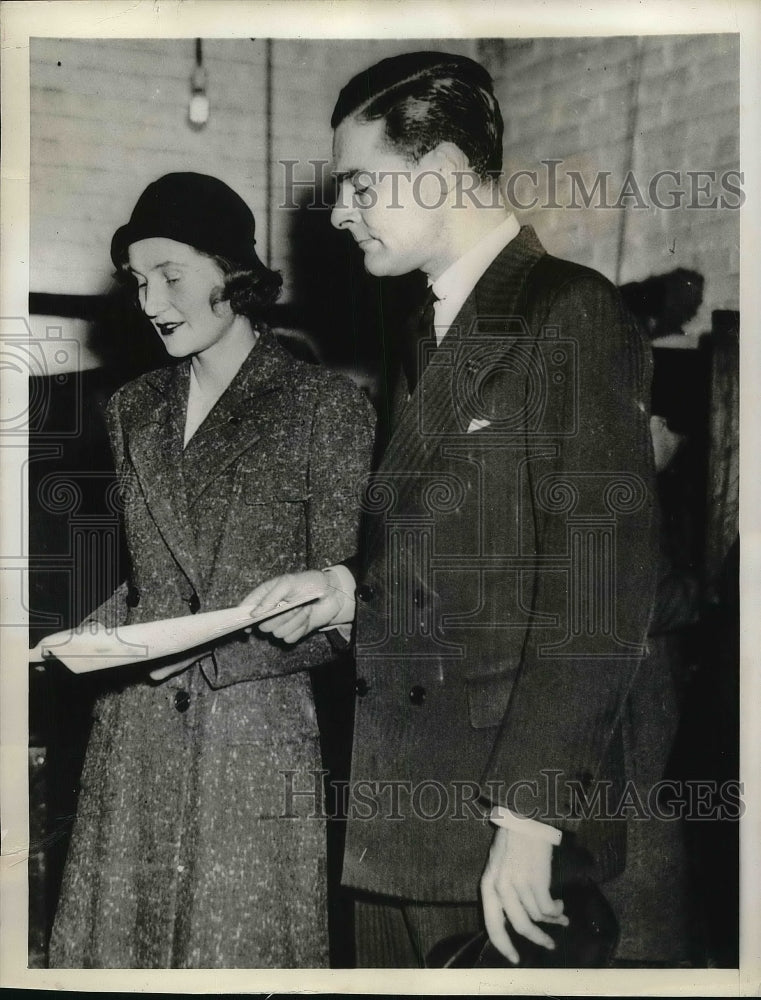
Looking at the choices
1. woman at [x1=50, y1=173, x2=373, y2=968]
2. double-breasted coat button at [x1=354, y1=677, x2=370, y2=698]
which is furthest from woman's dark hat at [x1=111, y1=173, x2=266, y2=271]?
double-breasted coat button at [x1=354, y1=677, x2=370, y2=698]

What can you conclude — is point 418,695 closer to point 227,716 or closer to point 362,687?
point 362,687

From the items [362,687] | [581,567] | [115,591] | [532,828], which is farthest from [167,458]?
[532,828]

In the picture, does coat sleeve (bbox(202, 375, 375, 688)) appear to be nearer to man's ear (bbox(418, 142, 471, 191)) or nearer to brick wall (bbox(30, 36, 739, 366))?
brick wall (bbox(30, 36, 739, 366))

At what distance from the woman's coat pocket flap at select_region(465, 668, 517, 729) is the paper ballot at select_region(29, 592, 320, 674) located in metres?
0.32

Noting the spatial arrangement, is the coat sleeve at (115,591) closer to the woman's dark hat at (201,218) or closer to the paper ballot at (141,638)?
the paper ballot at (141,638)

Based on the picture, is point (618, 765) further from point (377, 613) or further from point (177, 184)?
point (177, 184)

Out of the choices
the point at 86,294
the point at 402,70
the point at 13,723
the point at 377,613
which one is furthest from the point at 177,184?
the point at 13,723

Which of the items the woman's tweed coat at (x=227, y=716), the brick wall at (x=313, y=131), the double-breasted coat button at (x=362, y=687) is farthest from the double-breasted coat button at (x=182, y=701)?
the brick wall at (x=313, y=131)

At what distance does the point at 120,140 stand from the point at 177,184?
0.47 ft

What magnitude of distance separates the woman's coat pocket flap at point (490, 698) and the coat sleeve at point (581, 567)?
0.02m

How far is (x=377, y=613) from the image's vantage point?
1.64 metres

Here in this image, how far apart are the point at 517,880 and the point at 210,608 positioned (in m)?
0.71

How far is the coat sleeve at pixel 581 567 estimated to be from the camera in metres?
1.57

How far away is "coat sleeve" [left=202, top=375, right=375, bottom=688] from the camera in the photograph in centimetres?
163
